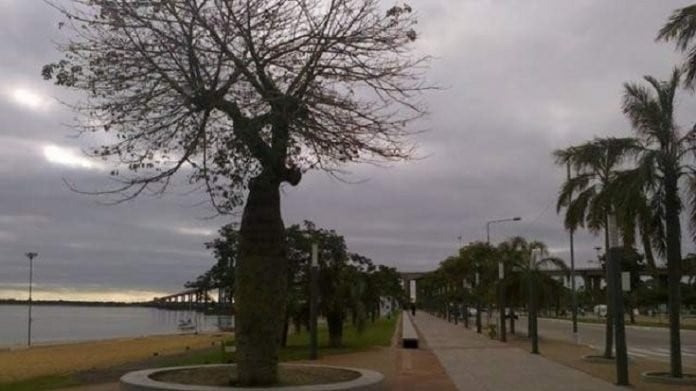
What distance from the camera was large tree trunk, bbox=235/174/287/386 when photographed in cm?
1423

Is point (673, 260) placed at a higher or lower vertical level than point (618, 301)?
higher

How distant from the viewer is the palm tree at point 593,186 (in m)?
21.9

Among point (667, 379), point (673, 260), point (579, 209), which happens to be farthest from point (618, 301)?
point (579, 209)

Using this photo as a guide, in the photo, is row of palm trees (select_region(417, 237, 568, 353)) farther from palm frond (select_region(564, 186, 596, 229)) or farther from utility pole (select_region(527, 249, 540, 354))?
palm frond (select_region(564, 186, 596, 229))

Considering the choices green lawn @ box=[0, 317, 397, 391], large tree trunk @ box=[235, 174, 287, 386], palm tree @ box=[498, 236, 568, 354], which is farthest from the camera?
palm tree @ box=[498, 236, 568, 354]

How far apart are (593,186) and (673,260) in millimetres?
6840

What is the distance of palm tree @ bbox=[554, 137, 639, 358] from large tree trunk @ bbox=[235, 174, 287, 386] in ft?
32.1

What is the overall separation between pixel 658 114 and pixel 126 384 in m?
13.9

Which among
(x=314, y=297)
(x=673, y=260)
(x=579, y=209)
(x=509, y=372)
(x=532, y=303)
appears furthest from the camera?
(x=532, y=303)

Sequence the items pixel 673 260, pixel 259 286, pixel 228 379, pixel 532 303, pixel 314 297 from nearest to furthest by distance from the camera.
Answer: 1. pixel 259 286
2. pixel 228 379
3. pixel 673 260
4. pixel 314 297
5. pixel 532 303

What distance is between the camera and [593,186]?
26.9 meters

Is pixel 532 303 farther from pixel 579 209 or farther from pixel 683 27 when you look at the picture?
pixel 683 27

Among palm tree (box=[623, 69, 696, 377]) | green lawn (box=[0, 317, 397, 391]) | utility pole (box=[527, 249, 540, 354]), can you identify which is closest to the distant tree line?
green lawn (box=[0, 317, 397, 391])

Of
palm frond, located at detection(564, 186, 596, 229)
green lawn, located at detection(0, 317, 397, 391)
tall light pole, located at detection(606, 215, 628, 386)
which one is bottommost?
green lawn, located at detection(0, 317, 397, 391)
